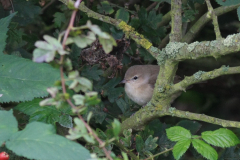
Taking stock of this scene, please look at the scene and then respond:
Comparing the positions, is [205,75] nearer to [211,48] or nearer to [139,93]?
[211,48]

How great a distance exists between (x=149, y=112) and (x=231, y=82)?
1966mm

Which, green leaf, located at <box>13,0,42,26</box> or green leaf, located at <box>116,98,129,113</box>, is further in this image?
green leaf, located at <box>13,0,42,26</box>

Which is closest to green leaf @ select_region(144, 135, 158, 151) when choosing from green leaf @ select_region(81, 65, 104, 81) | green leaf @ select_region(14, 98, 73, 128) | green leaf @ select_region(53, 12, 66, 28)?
green leaf @ select_region(14, 98, 73, 128)

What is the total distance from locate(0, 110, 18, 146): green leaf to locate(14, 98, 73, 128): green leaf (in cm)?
42

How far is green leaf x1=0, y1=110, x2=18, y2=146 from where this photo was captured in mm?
1214

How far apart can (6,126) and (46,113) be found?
0.50 meters

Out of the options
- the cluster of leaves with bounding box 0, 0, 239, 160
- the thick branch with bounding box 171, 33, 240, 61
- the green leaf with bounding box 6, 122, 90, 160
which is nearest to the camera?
the cluster of leaves with bounding box 0, 0, 239, 160

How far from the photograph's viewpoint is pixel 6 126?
1255 millimetres

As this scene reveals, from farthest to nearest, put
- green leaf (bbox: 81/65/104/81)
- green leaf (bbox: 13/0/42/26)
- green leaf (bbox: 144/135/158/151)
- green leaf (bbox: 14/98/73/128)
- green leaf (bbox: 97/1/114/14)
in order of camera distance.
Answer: green leaf (bbox: 13/0/42/26) < green leaf (bbox: 97/1/114/14) < green leaf (bbox: 81/65/104/81) < green leaf (bbox: 144/135/158/151) < green leaf (bbox: 14/98/73/128)

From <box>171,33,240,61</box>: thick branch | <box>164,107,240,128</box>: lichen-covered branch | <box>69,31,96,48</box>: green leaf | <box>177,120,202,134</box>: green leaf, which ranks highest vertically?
<box>171,33,240,61</box>: thick branch

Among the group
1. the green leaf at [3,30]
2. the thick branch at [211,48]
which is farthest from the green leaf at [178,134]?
the green leaf at [3,30]

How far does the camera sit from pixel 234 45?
4.53ft

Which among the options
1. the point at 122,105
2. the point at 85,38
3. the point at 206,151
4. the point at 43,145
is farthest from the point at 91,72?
the point at 85,38

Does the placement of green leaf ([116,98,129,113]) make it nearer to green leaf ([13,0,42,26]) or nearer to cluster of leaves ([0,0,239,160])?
cluster of leaves ([0,0,239,160])
